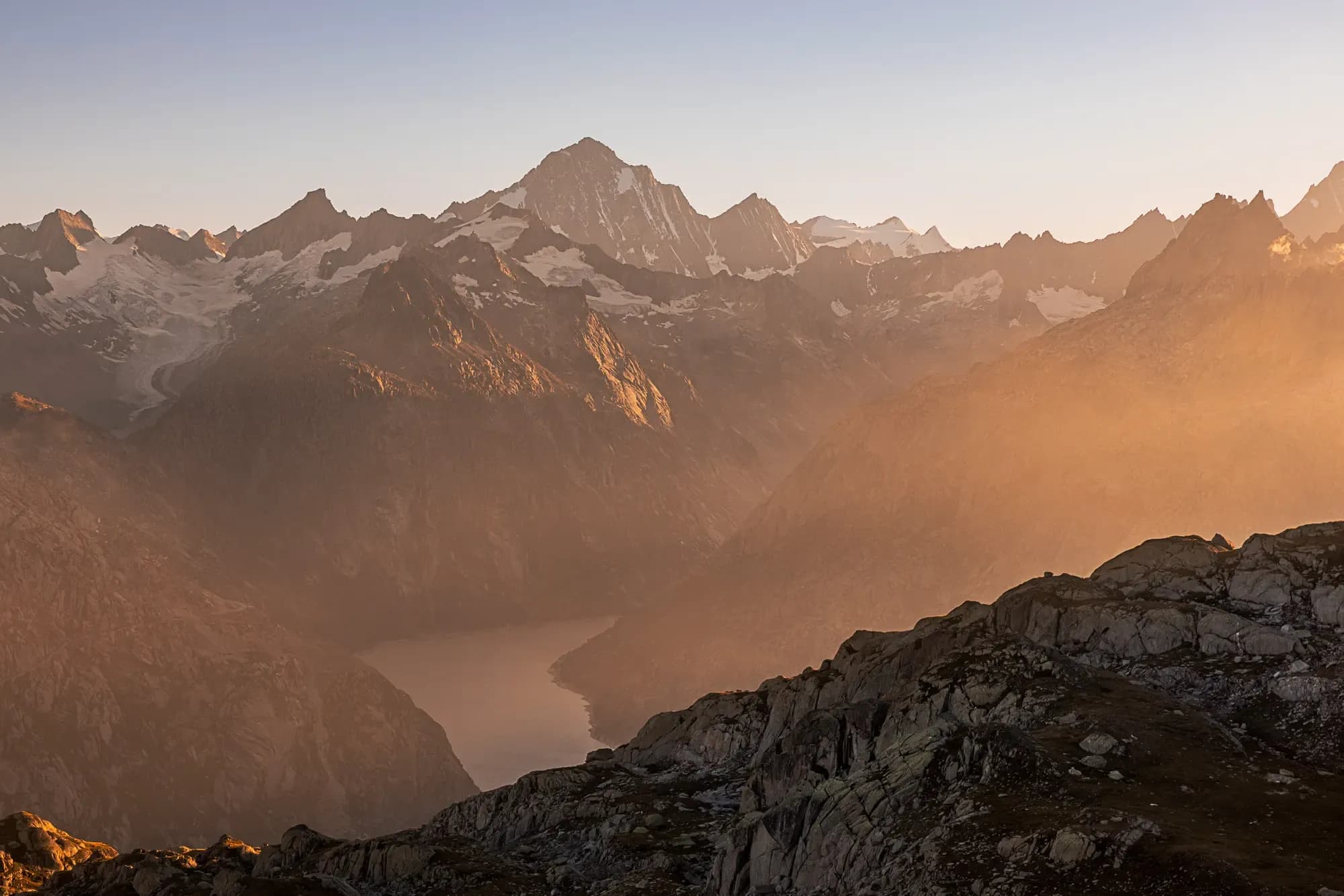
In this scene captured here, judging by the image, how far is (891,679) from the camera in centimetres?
13238

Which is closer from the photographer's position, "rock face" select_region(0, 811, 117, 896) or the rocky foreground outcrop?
the rocky foreground outcrop

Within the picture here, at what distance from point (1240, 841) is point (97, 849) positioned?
446 feet

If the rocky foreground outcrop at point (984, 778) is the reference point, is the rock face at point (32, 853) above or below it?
above

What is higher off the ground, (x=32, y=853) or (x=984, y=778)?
(x=32, y=853)

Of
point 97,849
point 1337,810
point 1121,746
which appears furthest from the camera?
point 97,849

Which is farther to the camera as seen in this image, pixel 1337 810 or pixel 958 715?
pixel 958 715

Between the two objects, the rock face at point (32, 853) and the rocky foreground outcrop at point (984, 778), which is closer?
the rocky foreground outcrop at point (984, 778)

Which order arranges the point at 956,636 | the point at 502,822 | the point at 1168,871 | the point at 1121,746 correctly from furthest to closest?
1. the point at 502,822
2. the point at 956,636
3. the point at 1121,746
4. the point at 1168,871

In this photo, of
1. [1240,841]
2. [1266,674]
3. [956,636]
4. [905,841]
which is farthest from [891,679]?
[1240,841]

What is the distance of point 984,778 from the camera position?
3647 inches

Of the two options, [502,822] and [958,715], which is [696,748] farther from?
[958,715]

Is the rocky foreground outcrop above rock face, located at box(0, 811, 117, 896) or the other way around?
the other way around

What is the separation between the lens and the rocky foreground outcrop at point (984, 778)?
82688 millimetres

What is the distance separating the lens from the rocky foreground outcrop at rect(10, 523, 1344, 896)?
271 ft
